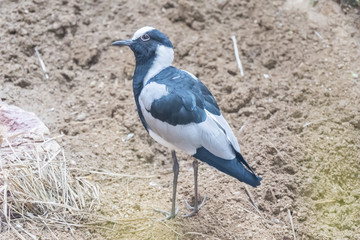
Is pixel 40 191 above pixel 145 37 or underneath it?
underneath

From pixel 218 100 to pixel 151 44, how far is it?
1256 millimetres

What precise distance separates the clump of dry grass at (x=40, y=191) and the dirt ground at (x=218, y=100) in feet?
0.37

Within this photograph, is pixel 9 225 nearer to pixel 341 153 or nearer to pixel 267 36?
pixel 341 153

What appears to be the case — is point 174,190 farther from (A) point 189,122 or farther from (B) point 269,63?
(B) point 269,63

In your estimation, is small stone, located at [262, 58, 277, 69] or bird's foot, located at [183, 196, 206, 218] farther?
small stone, located at [262, 58, 277, 69]

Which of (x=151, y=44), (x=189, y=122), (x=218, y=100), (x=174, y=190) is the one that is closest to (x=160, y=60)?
(x=151, y=44)

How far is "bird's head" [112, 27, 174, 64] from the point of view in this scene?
3.59 meters

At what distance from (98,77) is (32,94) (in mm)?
684

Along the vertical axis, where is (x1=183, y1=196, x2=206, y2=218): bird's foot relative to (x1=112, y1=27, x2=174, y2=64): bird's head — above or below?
below

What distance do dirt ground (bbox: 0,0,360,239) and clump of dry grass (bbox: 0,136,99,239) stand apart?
0.11 m

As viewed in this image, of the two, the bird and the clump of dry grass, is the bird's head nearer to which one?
the bird

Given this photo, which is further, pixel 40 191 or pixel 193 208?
pixel 193 208

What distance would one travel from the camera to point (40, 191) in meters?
3.47

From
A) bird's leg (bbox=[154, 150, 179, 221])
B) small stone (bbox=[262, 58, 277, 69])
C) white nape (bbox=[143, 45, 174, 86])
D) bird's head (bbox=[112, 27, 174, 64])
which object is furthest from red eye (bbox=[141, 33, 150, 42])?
small stone (bbox=[262, 58, 277, 69])
